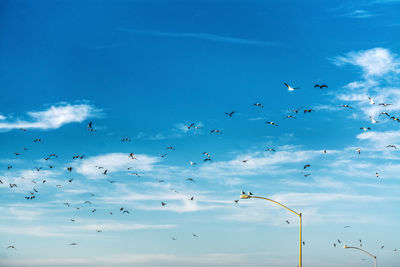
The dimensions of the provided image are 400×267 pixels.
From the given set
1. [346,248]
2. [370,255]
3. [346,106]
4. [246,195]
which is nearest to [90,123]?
[246,195]

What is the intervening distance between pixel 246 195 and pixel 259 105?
20.2 metres

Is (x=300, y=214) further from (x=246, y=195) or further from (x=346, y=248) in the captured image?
(x=346, y=248)

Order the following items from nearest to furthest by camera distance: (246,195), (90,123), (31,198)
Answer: (246,195), (90,123), (31,198)

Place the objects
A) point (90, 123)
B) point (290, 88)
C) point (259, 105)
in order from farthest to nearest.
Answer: point (259, 105) < point (90, 123) < point (290, 88)

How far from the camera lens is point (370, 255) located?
2504 inches

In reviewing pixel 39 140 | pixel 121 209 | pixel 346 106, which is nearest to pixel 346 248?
pixel 346 106

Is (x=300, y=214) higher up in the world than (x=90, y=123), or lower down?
lower down

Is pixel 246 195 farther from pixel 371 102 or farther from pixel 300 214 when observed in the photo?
pixel 371 102

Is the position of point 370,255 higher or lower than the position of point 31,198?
lower

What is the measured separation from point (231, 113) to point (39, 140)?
29.5 m

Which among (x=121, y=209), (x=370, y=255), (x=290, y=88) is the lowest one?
(x=370, y=255)

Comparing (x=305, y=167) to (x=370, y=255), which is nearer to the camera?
(x=305, y=167)

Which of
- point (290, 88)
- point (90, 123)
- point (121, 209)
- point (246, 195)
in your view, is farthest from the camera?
point (121, 209)

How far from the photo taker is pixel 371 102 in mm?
51781
